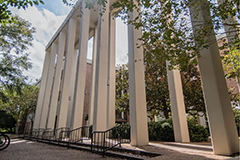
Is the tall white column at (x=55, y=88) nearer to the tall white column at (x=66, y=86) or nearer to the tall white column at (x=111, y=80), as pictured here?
the tall white column at (x=66, y=86)

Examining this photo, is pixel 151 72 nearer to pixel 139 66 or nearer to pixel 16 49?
pixel 139 66

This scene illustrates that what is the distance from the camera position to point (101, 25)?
1083 centimetres

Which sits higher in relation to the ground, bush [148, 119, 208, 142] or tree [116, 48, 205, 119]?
tree [116, 48, 205, 119]

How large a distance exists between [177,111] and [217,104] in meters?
4.42

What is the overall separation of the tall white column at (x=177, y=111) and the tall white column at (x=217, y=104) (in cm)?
419

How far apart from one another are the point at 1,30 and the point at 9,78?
3.34 meters

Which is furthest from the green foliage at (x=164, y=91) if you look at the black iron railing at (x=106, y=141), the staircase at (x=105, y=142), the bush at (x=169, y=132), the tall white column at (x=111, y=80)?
the black iron railing at (x=106, y=141)

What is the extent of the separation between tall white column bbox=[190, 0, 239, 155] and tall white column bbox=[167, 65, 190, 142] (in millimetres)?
4193

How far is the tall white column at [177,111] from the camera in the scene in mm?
8516

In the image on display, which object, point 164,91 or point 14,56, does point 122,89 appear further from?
point 14,56

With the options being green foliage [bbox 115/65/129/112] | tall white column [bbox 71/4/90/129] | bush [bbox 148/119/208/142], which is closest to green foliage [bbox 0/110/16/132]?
tall white column [bbox 71/4/90/129]

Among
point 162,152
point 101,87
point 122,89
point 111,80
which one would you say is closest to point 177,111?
point 162,152

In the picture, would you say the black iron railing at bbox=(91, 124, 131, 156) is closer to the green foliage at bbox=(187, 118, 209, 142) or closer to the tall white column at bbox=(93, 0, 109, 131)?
the tall white column at bbox=(93, 0, 109, 131)

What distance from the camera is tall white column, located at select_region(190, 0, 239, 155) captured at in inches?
167
